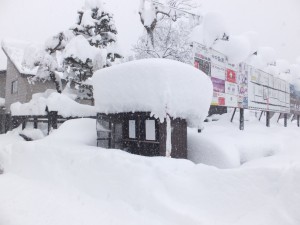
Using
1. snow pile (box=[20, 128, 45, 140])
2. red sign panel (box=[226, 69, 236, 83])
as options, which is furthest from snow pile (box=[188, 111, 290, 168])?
snow pile (box=[20, 128, 45, 140])

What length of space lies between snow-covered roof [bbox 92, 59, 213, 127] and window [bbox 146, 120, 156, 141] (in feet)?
2.52

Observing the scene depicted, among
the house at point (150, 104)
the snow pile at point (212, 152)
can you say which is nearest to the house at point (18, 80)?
the house at point (150, 104)

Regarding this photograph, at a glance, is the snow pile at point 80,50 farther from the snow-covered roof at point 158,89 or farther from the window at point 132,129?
the window at point 132,129

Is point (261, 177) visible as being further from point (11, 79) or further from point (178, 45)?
point (11, 79)

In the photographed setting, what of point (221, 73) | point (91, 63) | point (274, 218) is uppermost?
point (91, 63)

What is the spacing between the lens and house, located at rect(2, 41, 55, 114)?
18.7m

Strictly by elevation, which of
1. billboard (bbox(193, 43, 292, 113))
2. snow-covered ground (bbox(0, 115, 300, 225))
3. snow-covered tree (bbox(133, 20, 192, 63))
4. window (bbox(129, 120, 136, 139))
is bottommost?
snow-covered ground (bbox(0, 115, 300, 225))

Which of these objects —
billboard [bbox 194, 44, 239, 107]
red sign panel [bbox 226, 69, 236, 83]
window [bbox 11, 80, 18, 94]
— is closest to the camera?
billboard [bbox 194, 44, 239, 107]

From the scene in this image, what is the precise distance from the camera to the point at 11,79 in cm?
2108

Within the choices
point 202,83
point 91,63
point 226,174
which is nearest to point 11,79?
point 91,63

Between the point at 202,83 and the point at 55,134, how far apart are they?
4878 millimetres

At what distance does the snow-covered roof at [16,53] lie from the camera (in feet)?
61.8

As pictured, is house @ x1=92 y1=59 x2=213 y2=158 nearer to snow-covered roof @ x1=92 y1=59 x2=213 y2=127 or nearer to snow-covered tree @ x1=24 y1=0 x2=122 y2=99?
snow-covered roof @ x1=92 y1=59 x2=213 y2=127

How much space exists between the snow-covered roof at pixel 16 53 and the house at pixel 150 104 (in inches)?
491
